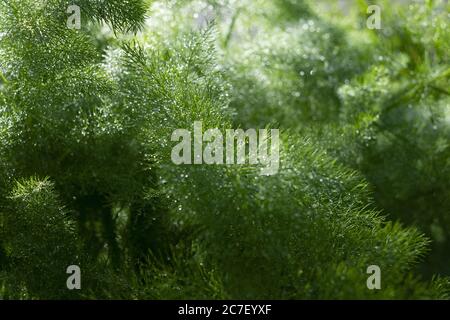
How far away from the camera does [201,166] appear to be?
5.79ft

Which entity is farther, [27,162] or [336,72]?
[336,72]

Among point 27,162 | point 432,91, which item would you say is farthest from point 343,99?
point 27,162

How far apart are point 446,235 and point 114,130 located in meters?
1.83

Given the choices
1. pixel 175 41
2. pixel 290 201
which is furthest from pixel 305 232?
pixel 175 41

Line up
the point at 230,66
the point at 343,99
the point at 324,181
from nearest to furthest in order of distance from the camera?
the point at 324,181 → the point at 230,66 → the point at 343,99

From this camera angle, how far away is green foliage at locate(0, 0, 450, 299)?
175 centimetres

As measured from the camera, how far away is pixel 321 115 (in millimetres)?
3188

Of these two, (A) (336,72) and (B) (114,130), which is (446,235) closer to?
(A) (336,72)

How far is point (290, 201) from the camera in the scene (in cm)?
175

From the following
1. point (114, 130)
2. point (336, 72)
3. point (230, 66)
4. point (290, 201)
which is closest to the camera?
point (290, 201)

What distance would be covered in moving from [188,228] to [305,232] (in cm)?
67

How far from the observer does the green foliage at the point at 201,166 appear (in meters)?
1.75
